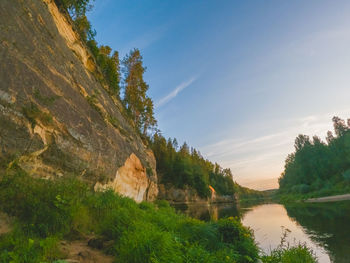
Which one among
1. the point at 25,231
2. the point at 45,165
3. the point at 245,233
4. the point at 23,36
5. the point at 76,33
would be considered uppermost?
the point at 76,33

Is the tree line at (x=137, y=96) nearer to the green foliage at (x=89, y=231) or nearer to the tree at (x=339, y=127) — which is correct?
the green foliage at (x=89, y=231)

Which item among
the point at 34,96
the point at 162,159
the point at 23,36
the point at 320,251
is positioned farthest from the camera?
the point at 162,159

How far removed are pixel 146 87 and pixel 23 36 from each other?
85.3 ft

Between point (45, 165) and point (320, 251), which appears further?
point (320, 251)

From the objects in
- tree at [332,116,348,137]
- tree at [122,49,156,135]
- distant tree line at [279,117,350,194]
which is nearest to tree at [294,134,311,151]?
distant tree line at [279,117,350,194]

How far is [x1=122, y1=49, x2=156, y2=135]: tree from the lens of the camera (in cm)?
3163

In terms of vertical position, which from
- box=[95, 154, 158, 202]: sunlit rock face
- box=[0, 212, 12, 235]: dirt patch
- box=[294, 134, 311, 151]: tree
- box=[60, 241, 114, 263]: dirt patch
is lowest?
box=[60, 241, 114, 263]: dirt patch

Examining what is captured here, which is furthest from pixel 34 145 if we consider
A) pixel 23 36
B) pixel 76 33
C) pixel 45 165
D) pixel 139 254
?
pixel 76 33

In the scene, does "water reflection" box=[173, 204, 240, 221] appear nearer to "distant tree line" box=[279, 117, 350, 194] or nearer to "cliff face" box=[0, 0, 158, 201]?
"cliff face" box=[0, 0, 158, 201]

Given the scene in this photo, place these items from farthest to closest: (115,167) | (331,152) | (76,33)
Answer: (331,152), (76,33), (115,167)

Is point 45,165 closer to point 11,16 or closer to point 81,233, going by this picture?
point 81,233

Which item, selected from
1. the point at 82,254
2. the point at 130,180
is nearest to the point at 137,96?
the point at 130,180

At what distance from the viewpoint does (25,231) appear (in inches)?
176

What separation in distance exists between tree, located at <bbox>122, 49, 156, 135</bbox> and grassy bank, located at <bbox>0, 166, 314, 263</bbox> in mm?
24785
